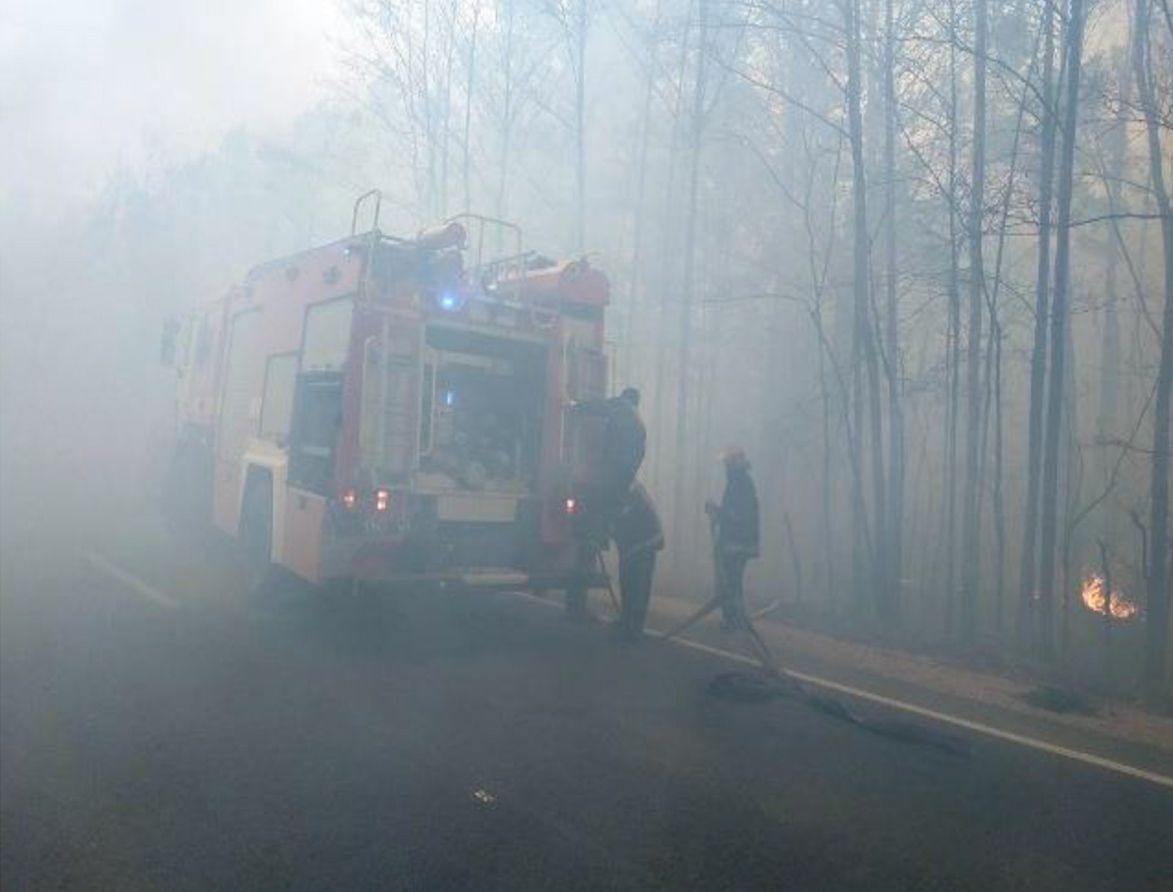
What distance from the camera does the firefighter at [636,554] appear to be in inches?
372

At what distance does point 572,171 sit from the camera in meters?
22.8

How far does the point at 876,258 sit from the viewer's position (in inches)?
669

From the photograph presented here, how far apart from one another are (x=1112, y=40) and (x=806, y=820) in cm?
1436

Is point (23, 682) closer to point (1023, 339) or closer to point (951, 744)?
point (951, 744)

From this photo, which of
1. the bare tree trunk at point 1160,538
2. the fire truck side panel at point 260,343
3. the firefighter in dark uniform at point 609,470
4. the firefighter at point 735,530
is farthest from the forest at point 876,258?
the fire truck side panel at point 260,343

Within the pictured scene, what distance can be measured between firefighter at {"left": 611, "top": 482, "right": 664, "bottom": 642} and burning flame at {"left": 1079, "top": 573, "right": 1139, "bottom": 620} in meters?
Answer: 8.60

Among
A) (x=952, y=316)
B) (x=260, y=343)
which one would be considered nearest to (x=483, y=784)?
(x=260, y=343)

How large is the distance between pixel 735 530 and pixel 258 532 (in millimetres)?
4123

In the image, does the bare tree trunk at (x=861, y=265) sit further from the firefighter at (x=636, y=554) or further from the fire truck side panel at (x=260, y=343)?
the fire truck side panel at (x=260, y=343)

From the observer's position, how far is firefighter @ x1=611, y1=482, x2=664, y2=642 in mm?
9445

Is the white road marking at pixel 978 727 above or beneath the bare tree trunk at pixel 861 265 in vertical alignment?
beneath

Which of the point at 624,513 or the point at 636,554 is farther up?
the point at 624,513

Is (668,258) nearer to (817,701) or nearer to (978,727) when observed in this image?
(817,701)

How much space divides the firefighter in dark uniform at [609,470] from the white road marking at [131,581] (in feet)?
11.4
